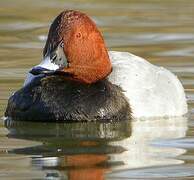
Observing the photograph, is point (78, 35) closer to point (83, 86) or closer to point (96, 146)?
point (83, 86)

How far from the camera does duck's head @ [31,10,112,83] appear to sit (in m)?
8.75

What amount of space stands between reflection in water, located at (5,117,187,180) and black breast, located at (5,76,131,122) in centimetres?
8

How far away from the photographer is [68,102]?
8.57m

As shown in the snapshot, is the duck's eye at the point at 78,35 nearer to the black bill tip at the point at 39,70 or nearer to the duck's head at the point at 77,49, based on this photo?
the duck's head at the point at 77,49

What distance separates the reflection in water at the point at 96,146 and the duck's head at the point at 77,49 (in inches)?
19.2

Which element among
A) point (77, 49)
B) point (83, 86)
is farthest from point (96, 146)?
point (77, 49)

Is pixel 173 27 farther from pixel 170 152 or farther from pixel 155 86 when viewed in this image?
pixel 170 152

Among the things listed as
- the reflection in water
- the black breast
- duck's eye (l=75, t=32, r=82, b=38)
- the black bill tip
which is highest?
duck's eye (l=75, t=32, r=82, b=38)

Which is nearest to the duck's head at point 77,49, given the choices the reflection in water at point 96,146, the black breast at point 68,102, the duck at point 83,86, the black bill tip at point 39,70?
the duck at point 83,86

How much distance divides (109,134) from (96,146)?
1.89ft

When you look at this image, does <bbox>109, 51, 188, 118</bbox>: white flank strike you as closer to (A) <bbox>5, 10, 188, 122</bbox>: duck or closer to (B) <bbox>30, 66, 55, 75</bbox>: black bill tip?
(A) <bbox>5, 10, 188, 122</bbox>: duck

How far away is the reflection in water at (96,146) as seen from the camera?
6969 mm

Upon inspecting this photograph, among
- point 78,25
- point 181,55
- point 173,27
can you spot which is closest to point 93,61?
point 78,25

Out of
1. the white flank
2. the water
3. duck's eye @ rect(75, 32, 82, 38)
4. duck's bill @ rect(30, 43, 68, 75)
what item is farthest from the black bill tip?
the white flank
